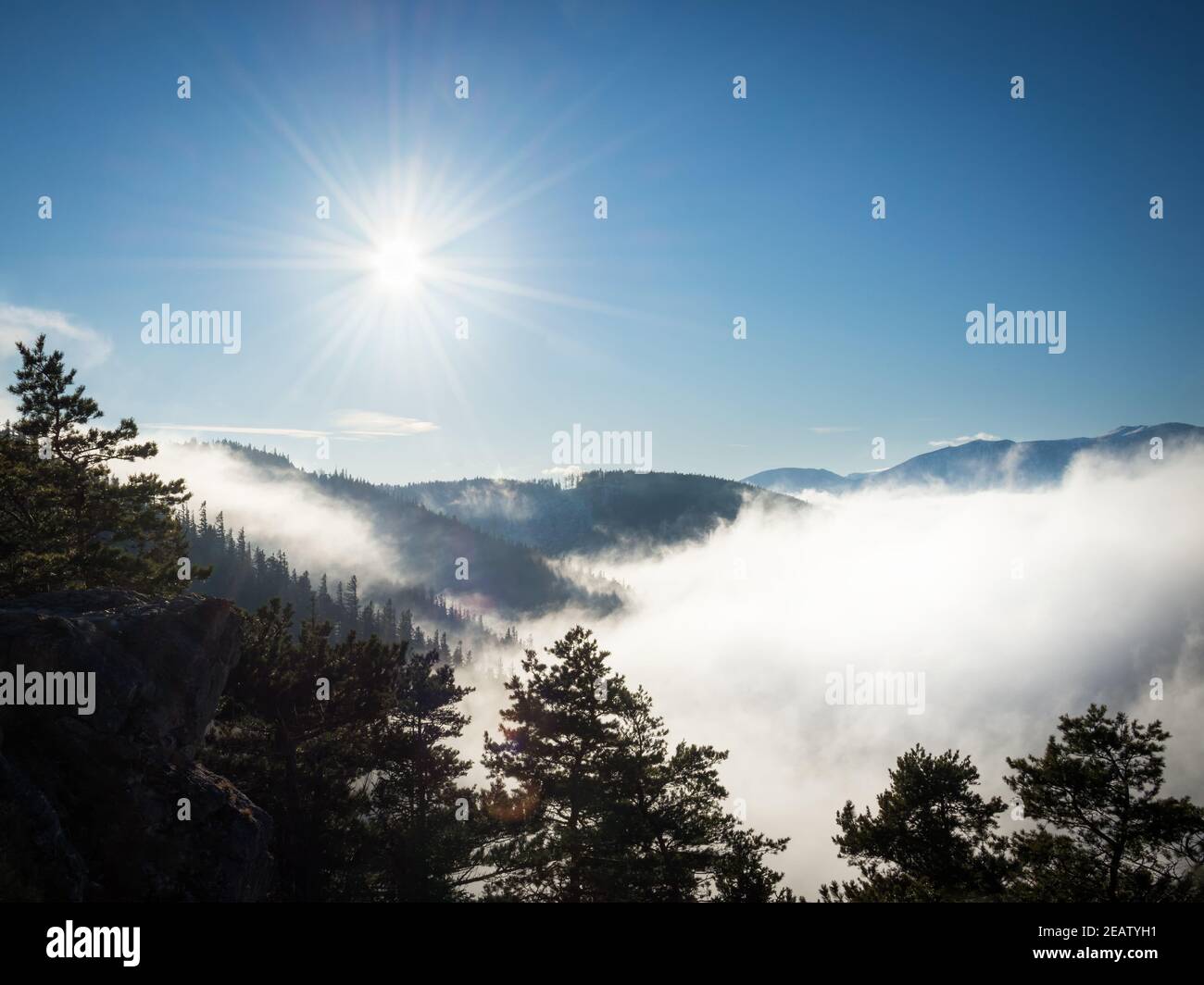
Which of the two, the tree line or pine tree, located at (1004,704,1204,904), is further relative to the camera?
the tree line

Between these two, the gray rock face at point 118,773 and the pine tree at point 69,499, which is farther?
the pine tree at point 69,499

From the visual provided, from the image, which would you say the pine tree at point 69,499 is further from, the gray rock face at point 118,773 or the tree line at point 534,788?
the gray rock face at point 118,773

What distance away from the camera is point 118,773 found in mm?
16016

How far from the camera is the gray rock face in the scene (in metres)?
13.1

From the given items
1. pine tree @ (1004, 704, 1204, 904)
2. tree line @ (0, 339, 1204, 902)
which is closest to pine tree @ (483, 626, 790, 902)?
tree line @ (0, 339, 1204, 902)

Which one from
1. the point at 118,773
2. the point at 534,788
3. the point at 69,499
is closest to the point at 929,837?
the point at 534,788

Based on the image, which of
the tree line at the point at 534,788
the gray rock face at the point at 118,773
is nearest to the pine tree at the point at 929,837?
the tree line at the point at 534,788

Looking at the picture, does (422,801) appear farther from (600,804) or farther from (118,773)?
(118,773)

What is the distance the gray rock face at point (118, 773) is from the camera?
13.1 metres

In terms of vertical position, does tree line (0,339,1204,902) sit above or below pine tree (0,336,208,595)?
below

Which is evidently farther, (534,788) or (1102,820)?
(534,788)

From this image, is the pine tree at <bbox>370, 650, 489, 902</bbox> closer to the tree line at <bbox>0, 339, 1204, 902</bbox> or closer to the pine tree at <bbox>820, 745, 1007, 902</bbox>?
the tree line at <bbox>0, 339, 1204, 902</bbox>
